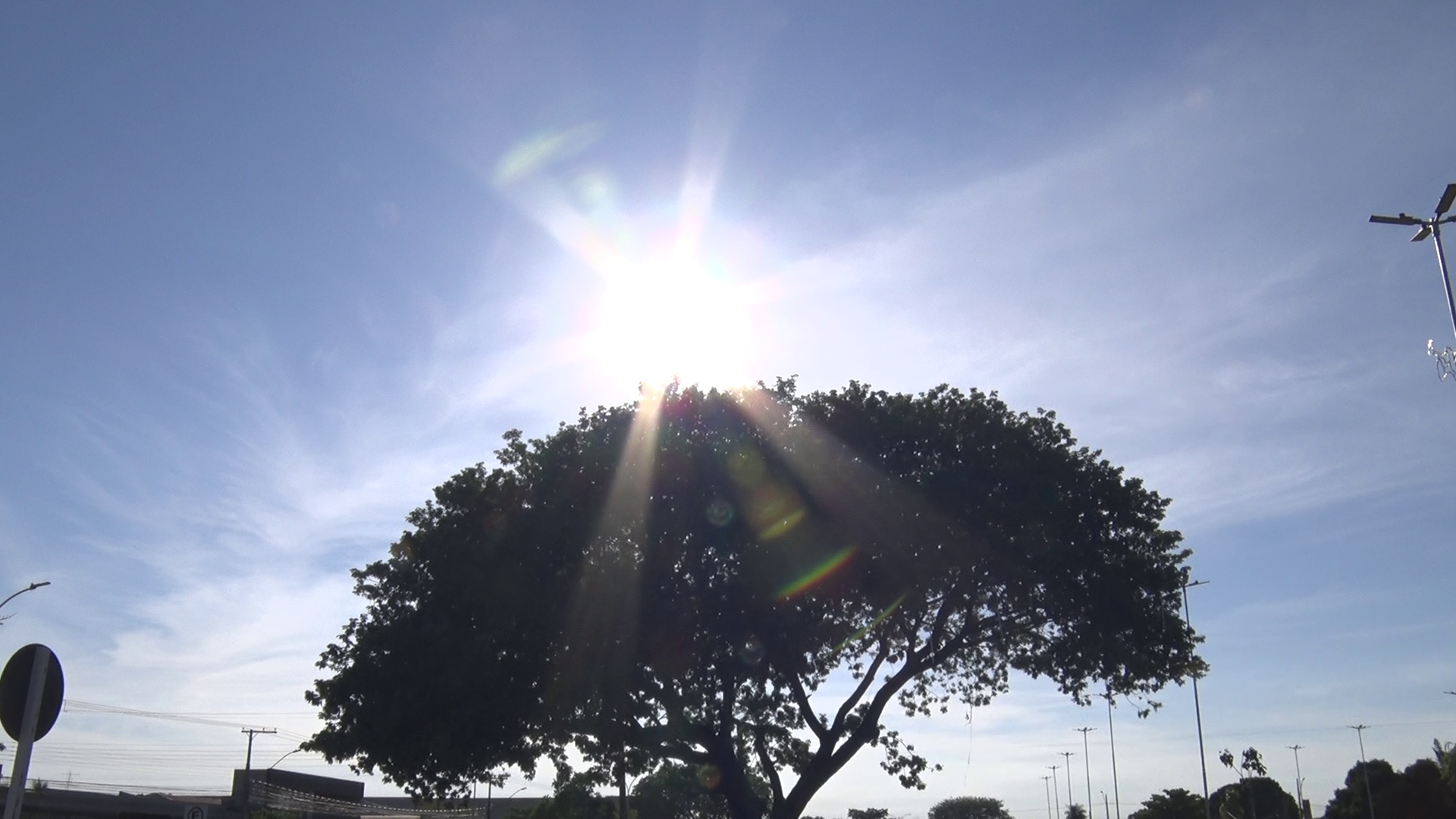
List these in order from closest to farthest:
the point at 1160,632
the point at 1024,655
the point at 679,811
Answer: the point at 1160,632, the point at 1024,655, the point at 679,811

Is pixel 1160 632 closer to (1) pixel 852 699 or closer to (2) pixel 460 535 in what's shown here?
(1) pixel 852 699

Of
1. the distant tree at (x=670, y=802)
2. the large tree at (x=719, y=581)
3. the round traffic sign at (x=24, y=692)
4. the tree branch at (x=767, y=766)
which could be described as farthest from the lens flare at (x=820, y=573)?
the distant tree at (x=670, y=802)

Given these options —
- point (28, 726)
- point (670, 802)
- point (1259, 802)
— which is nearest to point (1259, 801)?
point (1259, 802)

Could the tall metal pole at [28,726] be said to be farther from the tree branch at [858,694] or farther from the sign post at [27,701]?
the tree branch at [858,694]

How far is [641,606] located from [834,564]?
5058 mm

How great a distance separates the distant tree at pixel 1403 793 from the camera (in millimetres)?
81562

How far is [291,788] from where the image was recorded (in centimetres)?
7669

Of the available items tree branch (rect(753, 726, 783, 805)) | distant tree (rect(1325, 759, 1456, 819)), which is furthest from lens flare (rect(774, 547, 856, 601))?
distant tree (rect(1325, 759, 1456, 819))

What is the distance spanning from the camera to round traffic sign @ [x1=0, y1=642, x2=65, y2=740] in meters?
5.92

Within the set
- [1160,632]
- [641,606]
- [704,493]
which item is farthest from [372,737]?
[1160,632]

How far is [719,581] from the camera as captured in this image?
1181 inches

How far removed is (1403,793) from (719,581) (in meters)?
77.0

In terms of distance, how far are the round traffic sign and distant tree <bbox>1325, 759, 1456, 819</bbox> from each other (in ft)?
301

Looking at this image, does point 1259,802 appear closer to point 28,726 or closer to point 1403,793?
point 1403,793
